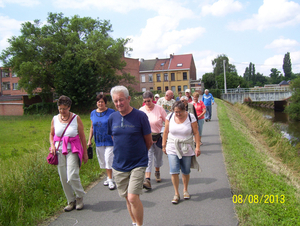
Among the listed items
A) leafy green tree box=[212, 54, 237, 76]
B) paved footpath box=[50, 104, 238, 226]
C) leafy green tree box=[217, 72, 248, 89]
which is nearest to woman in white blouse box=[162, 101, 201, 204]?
paved footpath box=[50, 104, 238, 226]

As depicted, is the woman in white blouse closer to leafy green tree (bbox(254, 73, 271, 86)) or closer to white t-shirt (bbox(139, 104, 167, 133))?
white t-shirt (bbox(139, 104, 167, 133))

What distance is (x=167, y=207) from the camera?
463 centimetres

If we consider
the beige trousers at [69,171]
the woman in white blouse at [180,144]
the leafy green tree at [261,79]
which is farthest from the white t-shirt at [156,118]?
the leafy green tree at [261,79]

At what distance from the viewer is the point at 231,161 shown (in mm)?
7355

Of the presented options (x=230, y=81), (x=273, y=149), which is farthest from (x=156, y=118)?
(x=230, y=81)

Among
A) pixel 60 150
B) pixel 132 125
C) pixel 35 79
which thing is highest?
pixel 35 79

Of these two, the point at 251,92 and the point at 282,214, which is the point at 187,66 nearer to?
the point at 251,92

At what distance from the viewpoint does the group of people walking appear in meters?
3.58

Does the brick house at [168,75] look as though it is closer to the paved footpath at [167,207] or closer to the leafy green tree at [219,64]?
the leafy green tree at [219,64]

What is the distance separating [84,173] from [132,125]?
12.0 ft

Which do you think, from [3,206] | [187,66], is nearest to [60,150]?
[3,206]

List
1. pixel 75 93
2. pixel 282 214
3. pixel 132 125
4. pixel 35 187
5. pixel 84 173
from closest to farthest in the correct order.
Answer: pixel 132 125 < pixel 282 214 < pixel 35 187 < pixel 84 173 < pixel 75 93
